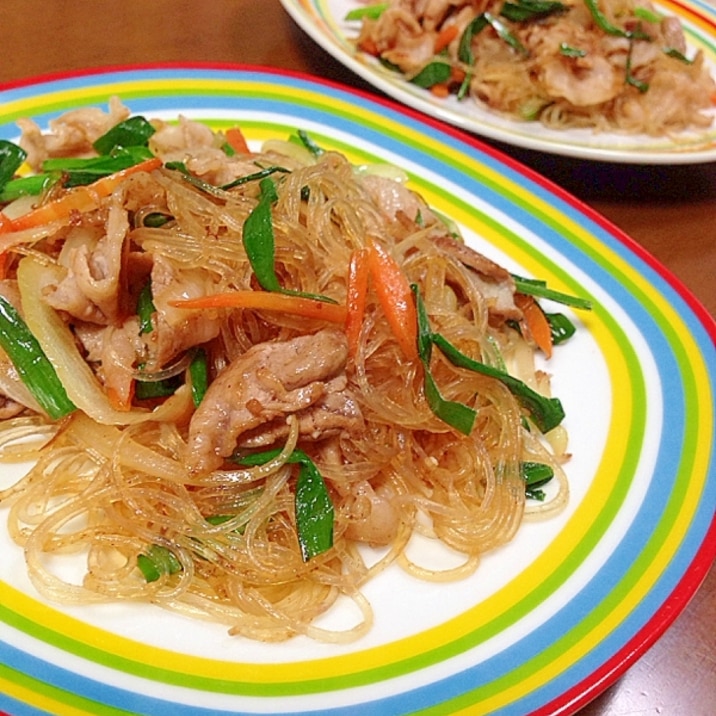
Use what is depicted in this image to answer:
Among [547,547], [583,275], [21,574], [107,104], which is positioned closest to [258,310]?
[21,574]

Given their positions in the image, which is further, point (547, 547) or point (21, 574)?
point (547, 547)

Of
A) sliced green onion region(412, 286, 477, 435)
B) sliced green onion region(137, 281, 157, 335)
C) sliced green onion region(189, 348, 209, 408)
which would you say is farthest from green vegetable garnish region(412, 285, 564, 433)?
sliced green onion region(137, 281, 157, 335)

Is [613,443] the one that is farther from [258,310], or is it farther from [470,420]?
[258,310]

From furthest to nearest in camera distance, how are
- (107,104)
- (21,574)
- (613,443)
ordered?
(107,104) < (613,443) < (21,574)

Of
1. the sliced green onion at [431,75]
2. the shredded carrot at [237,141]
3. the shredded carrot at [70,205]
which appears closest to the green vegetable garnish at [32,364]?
the shredded carrot at [70,205]

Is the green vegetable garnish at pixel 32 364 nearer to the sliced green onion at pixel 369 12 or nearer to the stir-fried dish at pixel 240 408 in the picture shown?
the stir-fried dish at pixel 240 408

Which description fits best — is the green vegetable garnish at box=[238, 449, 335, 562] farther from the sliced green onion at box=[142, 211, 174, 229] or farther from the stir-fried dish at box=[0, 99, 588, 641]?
the sliced green onion at box=[142, 211, 174, 229]

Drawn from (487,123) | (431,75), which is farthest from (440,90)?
(487,123)

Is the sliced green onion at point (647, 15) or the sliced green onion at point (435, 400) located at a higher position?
the sliced green onion at point (647, 15)
